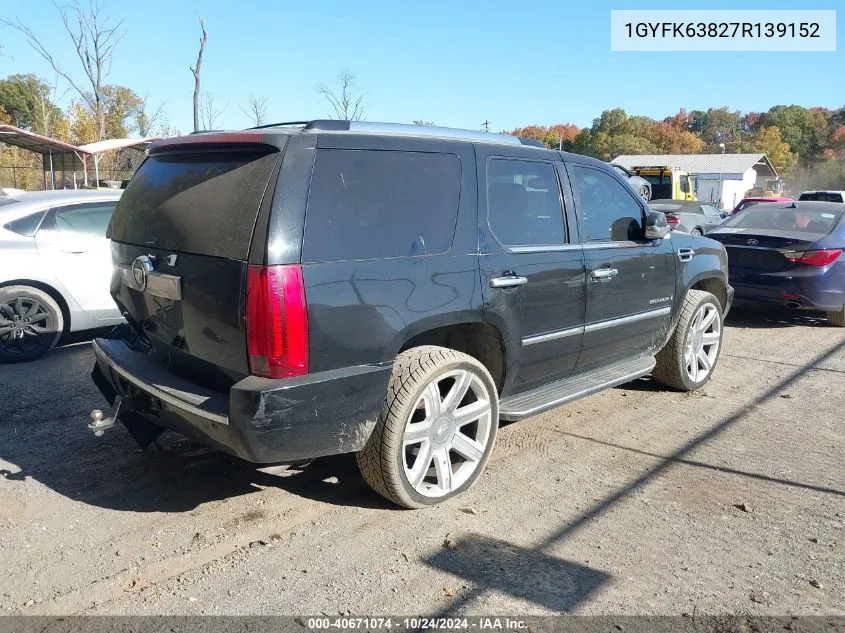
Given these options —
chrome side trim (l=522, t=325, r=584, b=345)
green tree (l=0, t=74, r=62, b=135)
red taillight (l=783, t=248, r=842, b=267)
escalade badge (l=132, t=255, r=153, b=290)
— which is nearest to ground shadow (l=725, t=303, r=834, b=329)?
red taillight (l=783, t=248, r=842, b=267)

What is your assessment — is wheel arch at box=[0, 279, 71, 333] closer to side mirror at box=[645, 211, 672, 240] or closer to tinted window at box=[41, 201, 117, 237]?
tinted window at box=[41, 201, 117, 237]

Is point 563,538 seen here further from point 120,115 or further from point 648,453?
point 120,115

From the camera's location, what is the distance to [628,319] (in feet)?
16.3

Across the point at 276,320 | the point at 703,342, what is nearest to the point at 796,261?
the point at 703,342

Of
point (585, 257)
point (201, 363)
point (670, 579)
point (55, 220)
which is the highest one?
point (55, 220)

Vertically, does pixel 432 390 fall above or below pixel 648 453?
above

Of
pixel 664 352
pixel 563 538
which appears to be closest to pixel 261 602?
pixel 563 538

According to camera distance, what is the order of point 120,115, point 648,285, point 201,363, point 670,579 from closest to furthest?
point 670,579, point 201,363, point 648,285, point 120,115

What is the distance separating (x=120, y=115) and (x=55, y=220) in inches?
1582

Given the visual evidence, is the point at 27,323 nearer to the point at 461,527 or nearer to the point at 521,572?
the point at 461,527

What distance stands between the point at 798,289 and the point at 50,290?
792cm

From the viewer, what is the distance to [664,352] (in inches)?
227

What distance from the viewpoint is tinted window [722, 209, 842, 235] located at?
346 inches

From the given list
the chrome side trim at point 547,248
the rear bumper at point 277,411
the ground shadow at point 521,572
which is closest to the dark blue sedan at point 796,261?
the chrome side trim at point 547,248
